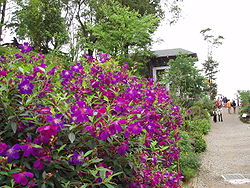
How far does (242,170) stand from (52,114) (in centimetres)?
513

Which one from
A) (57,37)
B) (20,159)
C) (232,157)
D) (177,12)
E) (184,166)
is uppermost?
(177,12)

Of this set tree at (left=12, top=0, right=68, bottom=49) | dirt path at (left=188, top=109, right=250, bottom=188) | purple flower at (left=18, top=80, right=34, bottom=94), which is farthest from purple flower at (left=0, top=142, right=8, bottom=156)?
tree at (left=12, top=0, right=68, bottom=49)

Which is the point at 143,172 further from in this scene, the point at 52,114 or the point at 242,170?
A: the point at 242,170

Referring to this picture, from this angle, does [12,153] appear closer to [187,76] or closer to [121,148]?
[121,148]

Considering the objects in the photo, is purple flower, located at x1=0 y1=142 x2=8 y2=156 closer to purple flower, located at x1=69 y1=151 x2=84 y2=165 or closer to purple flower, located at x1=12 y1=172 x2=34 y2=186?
purple flower, located at x1=12 y1=172 x2=34 y2=186

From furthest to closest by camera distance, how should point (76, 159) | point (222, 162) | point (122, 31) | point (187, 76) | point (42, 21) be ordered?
point (42, 21) < point (187, 76) < point (122, 31) < point (222, 162) < point (76, 159)

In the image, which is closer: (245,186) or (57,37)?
(245,186)

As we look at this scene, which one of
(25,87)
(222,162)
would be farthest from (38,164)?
(222,162)

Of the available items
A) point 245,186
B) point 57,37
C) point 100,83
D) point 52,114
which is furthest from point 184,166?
point 57,37

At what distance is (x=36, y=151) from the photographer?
3.93ft

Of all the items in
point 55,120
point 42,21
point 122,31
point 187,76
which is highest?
point 42,21

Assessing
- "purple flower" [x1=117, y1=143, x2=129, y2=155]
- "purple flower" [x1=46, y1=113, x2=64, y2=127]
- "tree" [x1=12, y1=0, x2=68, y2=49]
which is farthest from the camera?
"tree" [x1=12, y1=0, x2=68, y2=49]

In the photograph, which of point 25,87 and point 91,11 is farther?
point 91,11

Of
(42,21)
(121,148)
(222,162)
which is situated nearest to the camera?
(121,148)
